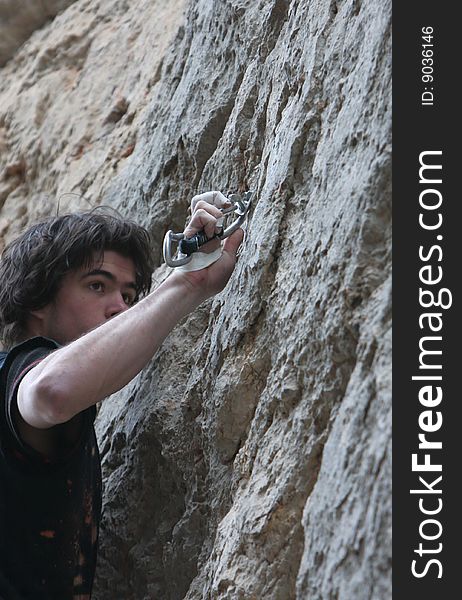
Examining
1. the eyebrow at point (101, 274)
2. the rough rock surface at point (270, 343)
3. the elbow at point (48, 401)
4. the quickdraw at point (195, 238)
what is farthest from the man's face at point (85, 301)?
the elbow at point (48, 401)

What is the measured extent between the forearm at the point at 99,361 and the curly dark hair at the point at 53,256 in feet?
1.30

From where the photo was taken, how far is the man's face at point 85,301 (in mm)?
2598

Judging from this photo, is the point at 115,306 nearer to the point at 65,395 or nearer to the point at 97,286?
the point at 97,286

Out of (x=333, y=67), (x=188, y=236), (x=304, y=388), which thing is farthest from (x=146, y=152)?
(x=304, y=388)

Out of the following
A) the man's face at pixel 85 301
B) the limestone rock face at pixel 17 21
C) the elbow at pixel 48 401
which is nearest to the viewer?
the elbow at pixel 48 401

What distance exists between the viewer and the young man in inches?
83.6

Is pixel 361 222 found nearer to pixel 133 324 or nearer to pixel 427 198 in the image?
pixel 427 198

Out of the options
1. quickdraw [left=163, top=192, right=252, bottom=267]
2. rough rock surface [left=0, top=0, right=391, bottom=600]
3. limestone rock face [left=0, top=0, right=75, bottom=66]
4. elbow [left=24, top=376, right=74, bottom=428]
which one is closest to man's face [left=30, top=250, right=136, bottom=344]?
rough rock surface [left=0, top=0, right=391, bottom=600]

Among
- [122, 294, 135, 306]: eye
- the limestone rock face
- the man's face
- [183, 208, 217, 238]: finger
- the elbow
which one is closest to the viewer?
the elbow

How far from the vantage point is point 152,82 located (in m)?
3.99

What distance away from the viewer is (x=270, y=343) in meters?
2.09

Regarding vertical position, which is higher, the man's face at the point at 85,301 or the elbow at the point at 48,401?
the man's face at the point at 85,301

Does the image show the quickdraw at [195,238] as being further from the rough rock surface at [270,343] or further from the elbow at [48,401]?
the elbow at [48,401]

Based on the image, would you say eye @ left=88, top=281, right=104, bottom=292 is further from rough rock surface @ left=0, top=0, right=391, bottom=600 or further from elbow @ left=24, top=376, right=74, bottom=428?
elbow @ left=24, top=376, right=74, bottom=428
